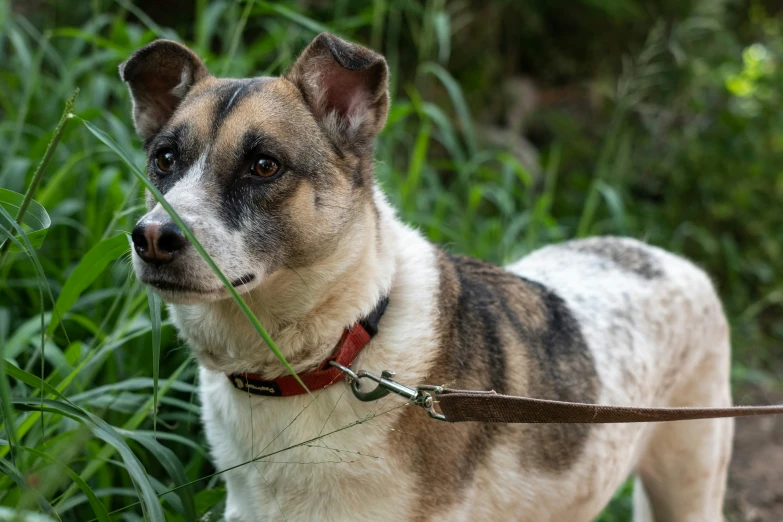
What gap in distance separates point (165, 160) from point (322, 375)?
0.79 meters

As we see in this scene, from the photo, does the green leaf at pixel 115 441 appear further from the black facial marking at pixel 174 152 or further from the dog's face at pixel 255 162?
the black facial marking at pixel 174 152

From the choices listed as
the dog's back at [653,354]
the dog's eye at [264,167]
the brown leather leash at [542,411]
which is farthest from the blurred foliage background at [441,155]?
the brown leather leash at [542,411]

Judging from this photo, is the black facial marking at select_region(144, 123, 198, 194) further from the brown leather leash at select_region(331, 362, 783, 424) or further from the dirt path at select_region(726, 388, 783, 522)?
the dirt path at select_region(726, 388, 783, 522)

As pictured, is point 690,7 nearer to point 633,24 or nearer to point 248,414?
point 633,24

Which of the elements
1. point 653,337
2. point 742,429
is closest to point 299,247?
point 653,337

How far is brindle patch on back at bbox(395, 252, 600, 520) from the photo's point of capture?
230 cm

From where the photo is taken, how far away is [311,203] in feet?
7.58

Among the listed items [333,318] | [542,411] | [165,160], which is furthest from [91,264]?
[542,411]

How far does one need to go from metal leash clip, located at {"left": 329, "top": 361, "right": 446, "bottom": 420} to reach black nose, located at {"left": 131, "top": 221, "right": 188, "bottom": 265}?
22.0 inches

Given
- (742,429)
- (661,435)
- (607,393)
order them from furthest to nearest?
(742,429), (661,435), (607,393)

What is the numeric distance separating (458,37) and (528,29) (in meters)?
0.71

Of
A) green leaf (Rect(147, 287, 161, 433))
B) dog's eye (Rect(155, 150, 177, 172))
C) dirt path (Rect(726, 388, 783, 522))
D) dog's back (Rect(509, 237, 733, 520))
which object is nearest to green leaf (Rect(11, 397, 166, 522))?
green leaf (Rect(147, 287, 161, 433))

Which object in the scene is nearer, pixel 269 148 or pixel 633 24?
pixel 269 148

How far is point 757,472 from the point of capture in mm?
4523
